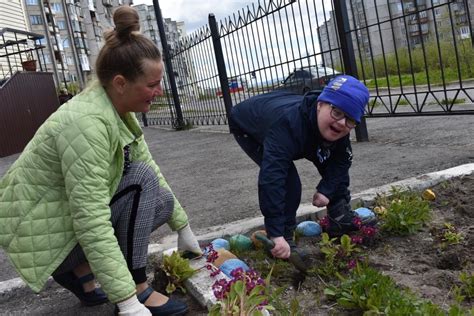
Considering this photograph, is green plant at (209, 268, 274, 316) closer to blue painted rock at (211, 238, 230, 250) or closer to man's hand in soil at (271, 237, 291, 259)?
man's hand in soil at (271, 237, 291, 259)

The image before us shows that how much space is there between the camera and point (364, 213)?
2.65m

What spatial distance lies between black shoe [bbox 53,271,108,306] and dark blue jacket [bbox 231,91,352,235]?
2.58 feet

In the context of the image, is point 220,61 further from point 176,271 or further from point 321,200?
point 176,271

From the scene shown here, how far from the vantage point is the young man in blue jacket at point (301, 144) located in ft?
7.08

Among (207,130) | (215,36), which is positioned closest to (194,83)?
(207,130)

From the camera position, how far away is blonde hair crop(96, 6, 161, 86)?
1841mm

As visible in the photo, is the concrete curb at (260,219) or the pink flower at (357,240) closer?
the pink flower at (357,240)

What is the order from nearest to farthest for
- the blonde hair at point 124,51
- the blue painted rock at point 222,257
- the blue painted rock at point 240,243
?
the blonde hair at point 124,51
the blue painted rock at point 222,257
the blue painted rock at point 240,243

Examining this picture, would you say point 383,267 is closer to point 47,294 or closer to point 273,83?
point 47,294

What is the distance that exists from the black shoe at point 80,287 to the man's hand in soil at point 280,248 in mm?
759

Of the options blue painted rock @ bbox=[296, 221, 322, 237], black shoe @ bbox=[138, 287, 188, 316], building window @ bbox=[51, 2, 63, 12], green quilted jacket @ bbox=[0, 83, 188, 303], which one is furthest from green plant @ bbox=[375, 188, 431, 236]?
building window @ bbox=[51, 2, 63, 12]

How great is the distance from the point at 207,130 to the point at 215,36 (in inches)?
93.9

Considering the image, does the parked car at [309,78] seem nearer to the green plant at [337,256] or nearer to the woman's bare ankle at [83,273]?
the green plant at [337,256]

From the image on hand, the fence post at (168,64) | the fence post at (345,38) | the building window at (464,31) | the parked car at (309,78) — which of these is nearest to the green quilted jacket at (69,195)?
the fence post at (345,38)
